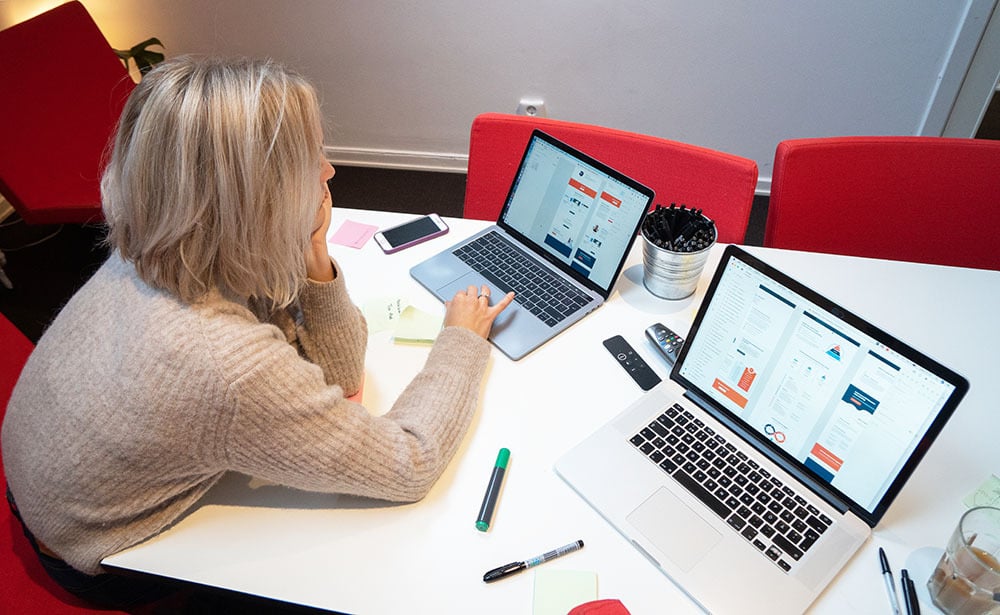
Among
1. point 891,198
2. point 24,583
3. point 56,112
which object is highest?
point 56,112

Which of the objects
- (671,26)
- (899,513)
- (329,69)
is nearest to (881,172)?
(899,513)

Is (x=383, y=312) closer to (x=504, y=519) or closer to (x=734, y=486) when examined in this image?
(x=504, y=519)

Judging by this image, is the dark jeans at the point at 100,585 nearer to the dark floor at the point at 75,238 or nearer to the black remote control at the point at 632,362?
the black remote control at the point at 632,362

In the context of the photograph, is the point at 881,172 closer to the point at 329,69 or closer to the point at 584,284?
the point at 584,284

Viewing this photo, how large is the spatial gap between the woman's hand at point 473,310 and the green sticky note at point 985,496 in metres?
0.85

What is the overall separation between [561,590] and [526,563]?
0.20ft

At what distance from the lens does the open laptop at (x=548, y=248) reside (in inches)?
53.1

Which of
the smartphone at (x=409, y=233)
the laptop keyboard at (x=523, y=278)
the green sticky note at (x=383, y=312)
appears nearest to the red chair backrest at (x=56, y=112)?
the smartphone at (x=409, y=233)

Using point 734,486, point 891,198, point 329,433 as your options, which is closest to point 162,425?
point 329,433

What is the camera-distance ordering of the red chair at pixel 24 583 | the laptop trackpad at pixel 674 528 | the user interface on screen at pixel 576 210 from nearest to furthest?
the laptop trackpad at pixel 674 528
the red chair at pixel 24 583
the user interface on screen at pixel 576 210

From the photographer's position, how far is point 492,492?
42.1 inches

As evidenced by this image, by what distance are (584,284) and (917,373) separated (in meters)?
0.68

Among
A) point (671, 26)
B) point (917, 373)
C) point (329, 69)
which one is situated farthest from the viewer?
point (329, 69)

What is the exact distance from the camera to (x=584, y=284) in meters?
1.45
